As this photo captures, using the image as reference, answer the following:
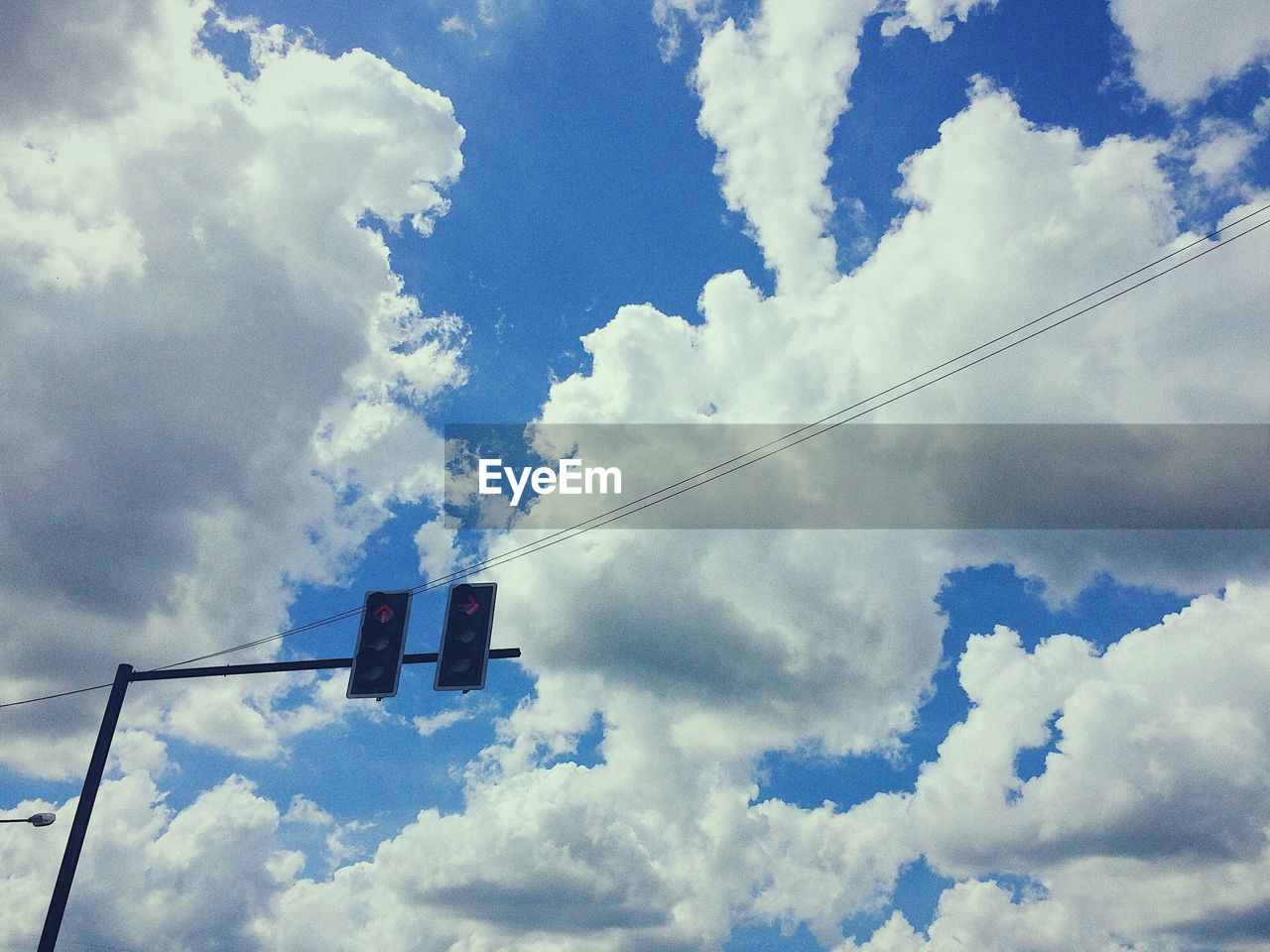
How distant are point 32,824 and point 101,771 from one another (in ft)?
11.1

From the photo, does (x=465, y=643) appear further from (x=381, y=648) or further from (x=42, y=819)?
(x=42, y=819)

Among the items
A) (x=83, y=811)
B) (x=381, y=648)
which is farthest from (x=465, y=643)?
(x=83, y=811)

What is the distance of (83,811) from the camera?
11.9 meters

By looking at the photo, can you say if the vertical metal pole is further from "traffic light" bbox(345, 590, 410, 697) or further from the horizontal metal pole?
"traffic light" bbox(345, 590, 410, 697)

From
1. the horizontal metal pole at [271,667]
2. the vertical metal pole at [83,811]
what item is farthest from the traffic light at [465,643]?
the vertical metal pole at [83,811]

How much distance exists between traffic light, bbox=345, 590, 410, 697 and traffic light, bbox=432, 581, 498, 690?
25.0 inches

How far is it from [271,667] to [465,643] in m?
3.38

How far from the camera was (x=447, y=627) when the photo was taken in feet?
34.3

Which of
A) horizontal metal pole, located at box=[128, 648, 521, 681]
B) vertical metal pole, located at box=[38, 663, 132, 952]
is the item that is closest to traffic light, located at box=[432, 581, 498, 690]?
horizontal metal pole, located at box=[128, 648, 521, 681]

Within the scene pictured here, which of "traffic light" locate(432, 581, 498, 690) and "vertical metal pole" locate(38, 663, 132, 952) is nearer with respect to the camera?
"traffic light" locate(432, 581, 498, 690)

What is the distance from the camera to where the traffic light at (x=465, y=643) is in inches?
405

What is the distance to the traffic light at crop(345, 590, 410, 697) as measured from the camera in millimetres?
10548

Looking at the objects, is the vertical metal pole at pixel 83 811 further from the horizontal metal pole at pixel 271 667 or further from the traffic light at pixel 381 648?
the traffic light at pixel 381 648

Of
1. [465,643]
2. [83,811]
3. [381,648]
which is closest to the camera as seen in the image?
[465,643]
